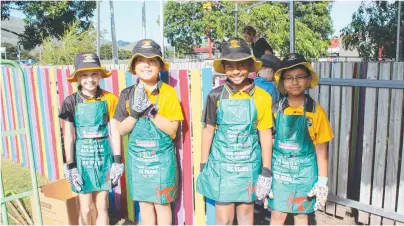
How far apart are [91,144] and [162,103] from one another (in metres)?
0.83

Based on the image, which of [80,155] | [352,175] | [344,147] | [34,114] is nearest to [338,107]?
[344,147]

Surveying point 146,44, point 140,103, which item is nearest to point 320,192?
point 140,103

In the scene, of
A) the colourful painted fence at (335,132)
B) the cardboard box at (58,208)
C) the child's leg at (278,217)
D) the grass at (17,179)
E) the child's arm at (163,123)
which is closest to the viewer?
the child's leg at (278,217)

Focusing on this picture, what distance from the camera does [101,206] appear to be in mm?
3357

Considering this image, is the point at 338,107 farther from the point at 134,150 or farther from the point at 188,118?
the point at 134,150

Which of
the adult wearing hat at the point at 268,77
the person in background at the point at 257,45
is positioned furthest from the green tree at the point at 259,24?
the adult wearing hat at the point at 268,77

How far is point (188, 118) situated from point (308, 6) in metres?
40.8

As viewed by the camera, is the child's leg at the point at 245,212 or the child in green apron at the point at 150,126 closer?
the child's leg at the point at 245,212

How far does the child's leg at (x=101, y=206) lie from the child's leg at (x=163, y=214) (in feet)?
1.86

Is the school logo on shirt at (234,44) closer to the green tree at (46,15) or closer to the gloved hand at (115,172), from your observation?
the gloved hand at (115,172)

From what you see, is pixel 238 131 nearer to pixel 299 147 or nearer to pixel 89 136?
pixel 299 147

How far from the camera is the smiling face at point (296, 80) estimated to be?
8.51ft

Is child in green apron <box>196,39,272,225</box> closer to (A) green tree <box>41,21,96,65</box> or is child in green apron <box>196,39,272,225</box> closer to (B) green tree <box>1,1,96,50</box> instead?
(A) green tree <box>41,21,96,65</box>

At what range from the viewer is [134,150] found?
9.73ft
